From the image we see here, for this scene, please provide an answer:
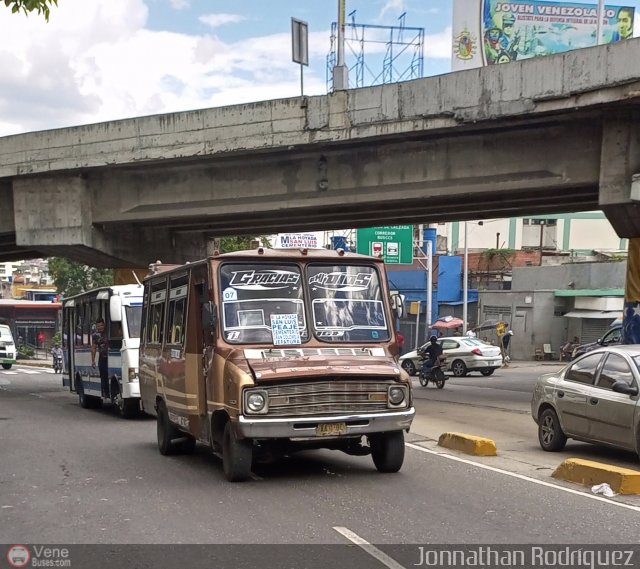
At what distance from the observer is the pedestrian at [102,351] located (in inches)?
709

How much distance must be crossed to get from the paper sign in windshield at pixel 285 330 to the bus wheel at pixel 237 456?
3.50 ft

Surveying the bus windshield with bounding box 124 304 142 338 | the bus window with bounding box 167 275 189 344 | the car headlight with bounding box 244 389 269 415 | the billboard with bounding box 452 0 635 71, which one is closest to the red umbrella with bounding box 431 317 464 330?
the billboard with bounding box 452 0 635 71

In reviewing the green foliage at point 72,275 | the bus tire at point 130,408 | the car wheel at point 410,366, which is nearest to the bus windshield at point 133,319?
the bus tire at point 130,408

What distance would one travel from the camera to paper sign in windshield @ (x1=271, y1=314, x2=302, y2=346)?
898 cm

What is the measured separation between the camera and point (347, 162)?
1908 cm

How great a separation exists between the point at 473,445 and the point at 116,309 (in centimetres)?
903

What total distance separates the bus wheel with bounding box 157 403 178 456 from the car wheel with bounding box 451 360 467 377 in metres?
21.5

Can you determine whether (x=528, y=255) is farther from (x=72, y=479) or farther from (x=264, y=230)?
(x=72, y=479)

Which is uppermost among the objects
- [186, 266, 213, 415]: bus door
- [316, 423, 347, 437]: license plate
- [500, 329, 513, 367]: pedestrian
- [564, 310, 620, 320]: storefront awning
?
[186, 266, 213, 415]: bus door

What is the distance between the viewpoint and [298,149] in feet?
61.7

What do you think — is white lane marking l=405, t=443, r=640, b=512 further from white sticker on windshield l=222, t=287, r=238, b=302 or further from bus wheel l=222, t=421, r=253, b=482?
white sticker on windshield l=222, t=287, r=238, b=302

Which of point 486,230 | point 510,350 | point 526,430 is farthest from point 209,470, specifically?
point 486,230

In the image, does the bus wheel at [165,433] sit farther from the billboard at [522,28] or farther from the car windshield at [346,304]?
the billboard at [522,28]
